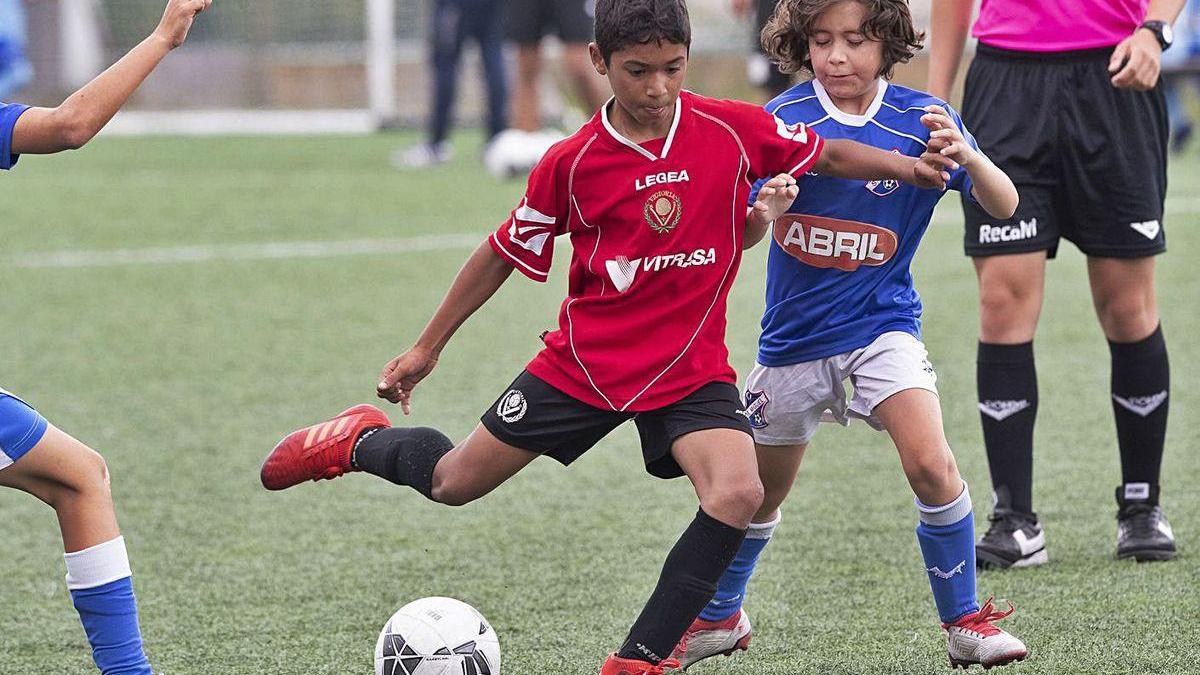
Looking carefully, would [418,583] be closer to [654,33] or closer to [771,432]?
[771,432]

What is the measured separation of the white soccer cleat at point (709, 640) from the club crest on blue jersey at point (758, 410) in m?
0.40

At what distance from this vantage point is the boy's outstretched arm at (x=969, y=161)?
3.10 meters

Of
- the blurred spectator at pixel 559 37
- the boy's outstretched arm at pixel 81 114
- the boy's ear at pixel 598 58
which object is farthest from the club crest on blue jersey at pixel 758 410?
the blurred spectator at pixel 559 37

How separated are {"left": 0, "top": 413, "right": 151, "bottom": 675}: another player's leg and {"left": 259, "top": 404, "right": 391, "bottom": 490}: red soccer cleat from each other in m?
0.58

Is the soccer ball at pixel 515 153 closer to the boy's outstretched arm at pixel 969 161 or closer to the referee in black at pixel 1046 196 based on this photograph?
the referee in black at pixel 1046 196

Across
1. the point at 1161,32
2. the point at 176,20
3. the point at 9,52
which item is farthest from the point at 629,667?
the point at 9,52

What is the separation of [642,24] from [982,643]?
1384 millimetres

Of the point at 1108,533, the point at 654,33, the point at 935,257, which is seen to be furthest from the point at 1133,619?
the point at 935,257

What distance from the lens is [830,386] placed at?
3.44 meters

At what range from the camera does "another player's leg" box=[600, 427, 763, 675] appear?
306 centimetres

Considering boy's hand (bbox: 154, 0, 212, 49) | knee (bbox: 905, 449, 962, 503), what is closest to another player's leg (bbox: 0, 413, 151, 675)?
boy's hand (bbox: 154, 0, 212, 49)

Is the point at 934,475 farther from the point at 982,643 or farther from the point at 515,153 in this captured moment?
the point at 515,153

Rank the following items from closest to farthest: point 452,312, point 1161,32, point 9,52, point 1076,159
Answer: point 452,312 < point 1161,32 < point 1076,159 < point 9,52

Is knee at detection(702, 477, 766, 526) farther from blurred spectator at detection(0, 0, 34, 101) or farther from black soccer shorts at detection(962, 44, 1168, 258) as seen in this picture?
blurred spectator at detection(0, 0, 34, 101)
